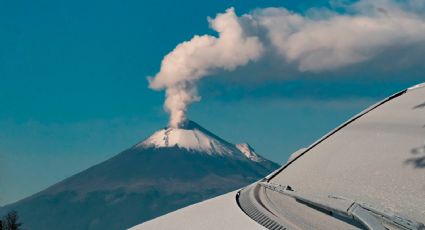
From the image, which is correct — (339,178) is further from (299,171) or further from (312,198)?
(299,171)

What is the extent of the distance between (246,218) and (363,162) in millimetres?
1091

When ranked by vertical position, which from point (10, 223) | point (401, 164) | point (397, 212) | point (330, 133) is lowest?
point (397, 212)

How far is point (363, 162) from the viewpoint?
17.1ft

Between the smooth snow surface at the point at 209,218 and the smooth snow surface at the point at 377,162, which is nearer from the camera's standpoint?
the smooth snow surface at the point at 377,162

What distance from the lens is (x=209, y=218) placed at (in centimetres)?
513

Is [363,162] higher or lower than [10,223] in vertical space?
lower

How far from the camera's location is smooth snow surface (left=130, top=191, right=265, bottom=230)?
4832 mm

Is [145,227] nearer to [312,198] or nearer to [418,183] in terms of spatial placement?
[312,198]

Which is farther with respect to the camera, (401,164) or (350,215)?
(401,164)

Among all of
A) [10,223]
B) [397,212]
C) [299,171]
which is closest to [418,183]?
[397,212]

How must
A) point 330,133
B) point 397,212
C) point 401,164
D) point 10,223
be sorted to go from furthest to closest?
point 10,223, point 330,133, point 401,164, point 397,212

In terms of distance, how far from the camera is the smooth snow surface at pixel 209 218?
4.83 meters

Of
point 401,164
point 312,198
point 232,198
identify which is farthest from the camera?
point 232,198

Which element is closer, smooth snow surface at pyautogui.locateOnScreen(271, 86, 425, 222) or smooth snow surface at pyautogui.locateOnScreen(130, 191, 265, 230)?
smooth snow surface at pyautogui.locateOnScreen(271, 86, 425, 222)
